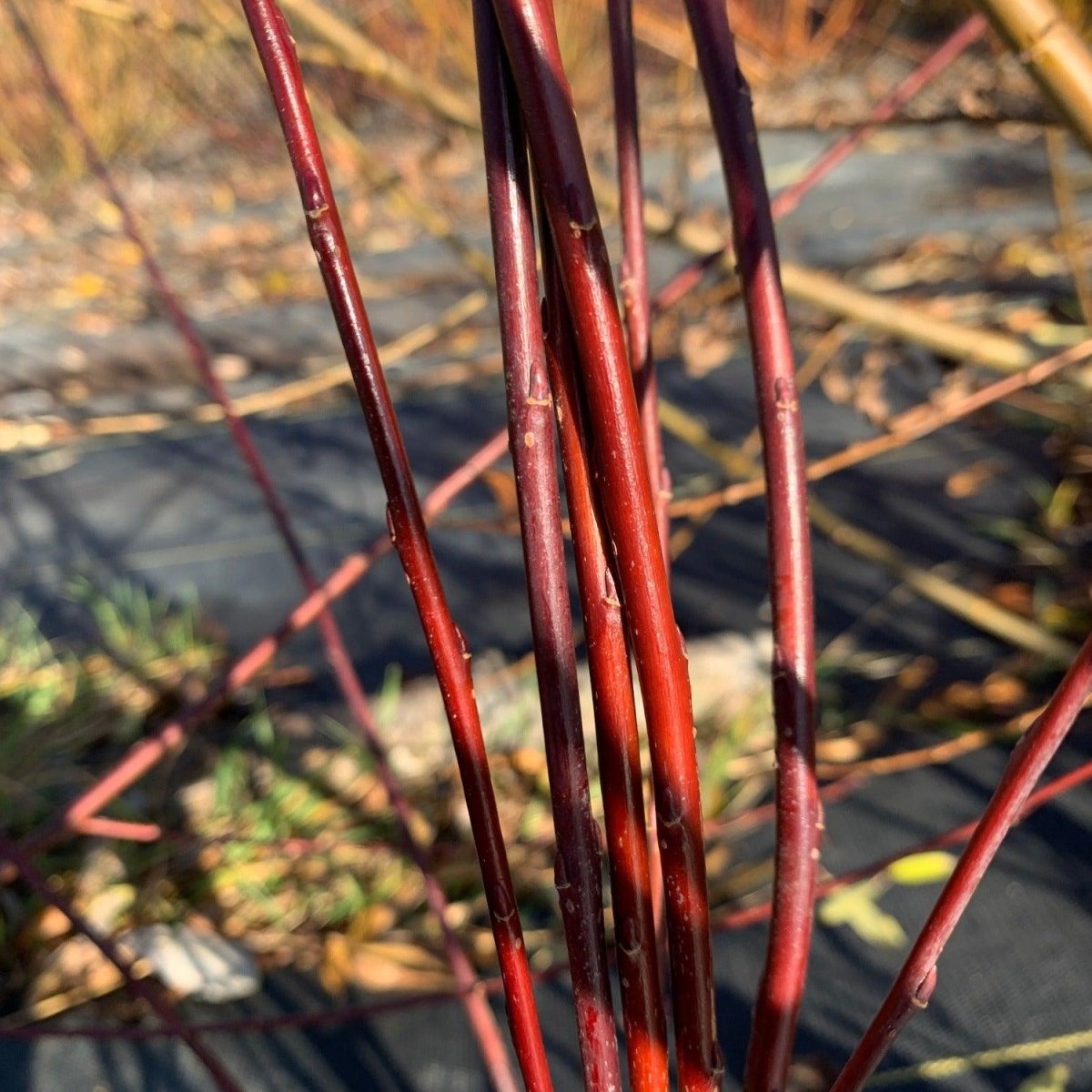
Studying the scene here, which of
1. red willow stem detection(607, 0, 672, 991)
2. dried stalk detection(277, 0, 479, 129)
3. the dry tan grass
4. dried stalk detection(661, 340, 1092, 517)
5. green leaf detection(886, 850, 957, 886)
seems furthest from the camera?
the dry tan grass

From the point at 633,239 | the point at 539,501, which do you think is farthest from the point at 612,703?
the point at 633,239

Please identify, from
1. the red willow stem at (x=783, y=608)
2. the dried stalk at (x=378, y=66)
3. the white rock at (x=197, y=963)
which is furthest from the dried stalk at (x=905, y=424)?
the white rock at (x=197, y=963)

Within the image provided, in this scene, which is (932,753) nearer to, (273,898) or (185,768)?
(273,898)

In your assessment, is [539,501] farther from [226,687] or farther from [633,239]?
[226,687]

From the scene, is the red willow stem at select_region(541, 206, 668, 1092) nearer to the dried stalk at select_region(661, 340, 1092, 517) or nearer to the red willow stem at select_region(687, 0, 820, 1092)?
the red willow stem at select_region(687, 0, 820, 1092)

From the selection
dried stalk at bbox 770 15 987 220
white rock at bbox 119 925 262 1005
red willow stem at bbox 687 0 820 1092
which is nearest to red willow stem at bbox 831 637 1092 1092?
red willow stem at bbox 687 0 820 1092

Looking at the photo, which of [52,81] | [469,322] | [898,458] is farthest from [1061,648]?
[469,322]
